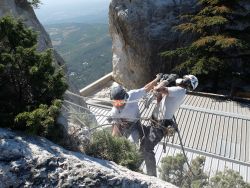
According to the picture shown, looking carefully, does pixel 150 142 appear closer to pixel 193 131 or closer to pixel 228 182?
pixel 228 182

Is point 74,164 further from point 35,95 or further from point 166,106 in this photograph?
point 166,106

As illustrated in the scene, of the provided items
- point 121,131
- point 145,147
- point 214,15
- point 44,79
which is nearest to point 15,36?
point 44,79

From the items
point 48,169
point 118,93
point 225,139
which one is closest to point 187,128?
point 225,139

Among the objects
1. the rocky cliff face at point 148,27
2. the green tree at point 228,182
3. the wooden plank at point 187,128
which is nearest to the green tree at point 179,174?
the green tree at point 228,182

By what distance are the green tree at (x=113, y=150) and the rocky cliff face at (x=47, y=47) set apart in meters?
0.20

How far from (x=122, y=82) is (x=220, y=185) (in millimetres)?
16858

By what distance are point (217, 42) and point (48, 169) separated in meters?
13.9

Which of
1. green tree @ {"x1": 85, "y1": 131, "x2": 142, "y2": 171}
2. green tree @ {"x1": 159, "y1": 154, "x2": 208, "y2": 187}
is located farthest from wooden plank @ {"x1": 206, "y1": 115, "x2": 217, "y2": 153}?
green tree @ {"x1": 85, "y1": 131, "x2": 142, "y2": 171}

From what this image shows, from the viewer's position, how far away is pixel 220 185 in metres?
6.49

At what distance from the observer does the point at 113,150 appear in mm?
5508

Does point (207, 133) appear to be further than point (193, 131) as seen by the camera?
No

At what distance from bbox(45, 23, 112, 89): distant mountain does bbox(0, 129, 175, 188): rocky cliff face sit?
4230cm

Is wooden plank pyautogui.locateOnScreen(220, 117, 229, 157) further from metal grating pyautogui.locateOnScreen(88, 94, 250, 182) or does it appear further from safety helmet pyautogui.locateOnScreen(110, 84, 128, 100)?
safety helmet pyautogui.locateOnScreen(110, 84, 128, 100)

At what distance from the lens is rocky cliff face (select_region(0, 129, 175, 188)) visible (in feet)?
13.7
